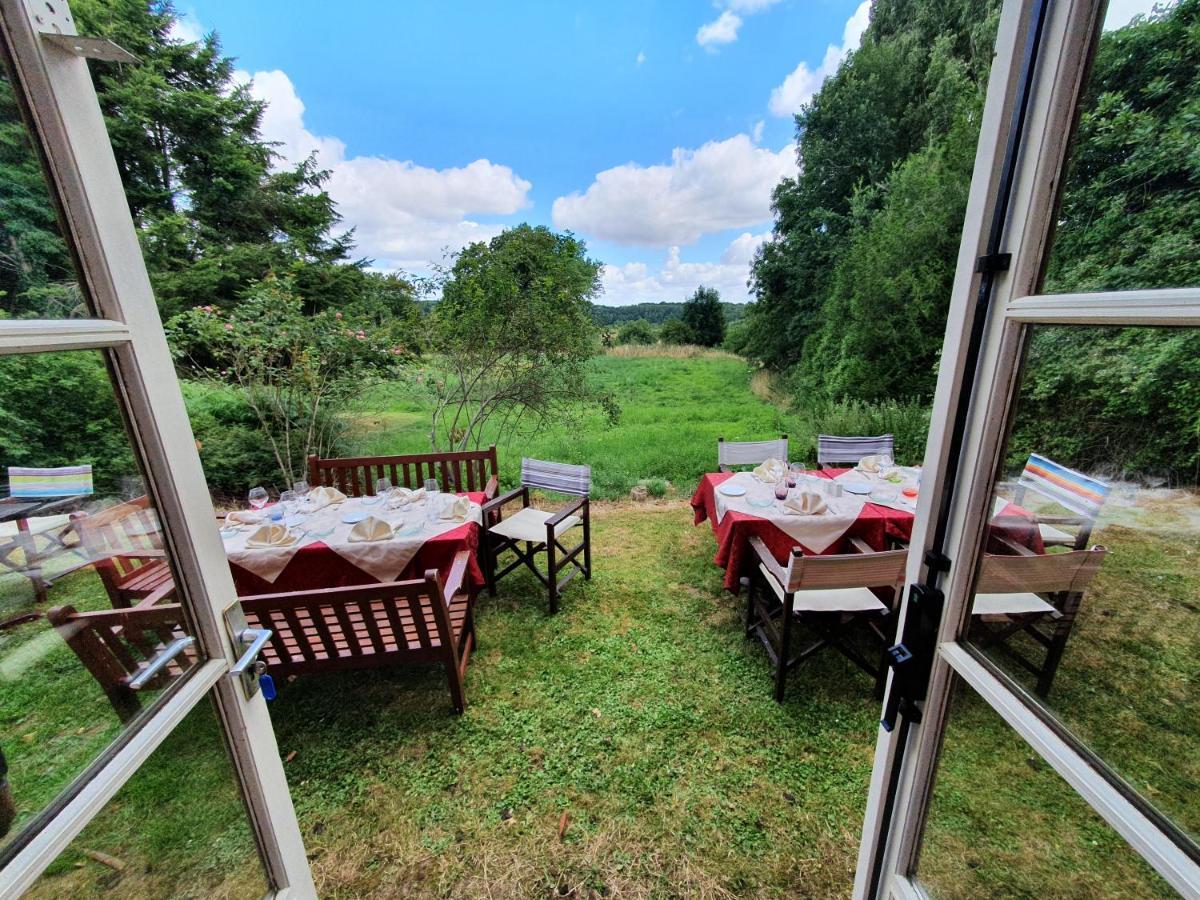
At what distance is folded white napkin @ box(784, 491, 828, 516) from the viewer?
2.95m

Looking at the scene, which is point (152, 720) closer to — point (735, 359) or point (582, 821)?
point (582, 821)

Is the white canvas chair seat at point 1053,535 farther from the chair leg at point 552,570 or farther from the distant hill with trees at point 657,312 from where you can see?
the distant hill with trees at point 657,312

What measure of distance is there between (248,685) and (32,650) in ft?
1.38

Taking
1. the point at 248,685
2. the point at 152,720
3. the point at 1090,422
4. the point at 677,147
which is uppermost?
the point at 677,147

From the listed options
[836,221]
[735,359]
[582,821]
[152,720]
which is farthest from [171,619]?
[735,359]

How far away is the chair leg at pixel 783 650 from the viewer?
2.40 meters

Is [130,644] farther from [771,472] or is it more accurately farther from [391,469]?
[771,472]

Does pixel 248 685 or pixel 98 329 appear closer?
pixel 98 329

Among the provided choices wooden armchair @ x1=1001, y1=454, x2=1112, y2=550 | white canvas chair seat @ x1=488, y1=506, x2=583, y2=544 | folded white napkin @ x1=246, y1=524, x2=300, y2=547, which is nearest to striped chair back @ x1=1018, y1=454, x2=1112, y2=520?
wooden armchair @ x1=1001, y1=454, x2=1112, y2=550

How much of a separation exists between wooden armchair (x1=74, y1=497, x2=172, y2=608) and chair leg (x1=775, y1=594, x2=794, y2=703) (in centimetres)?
248

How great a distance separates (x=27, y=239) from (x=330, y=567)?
2491mm

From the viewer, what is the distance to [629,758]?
2.24 m

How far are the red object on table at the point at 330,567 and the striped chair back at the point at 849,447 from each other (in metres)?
3.50

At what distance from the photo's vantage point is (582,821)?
1.97 meters
